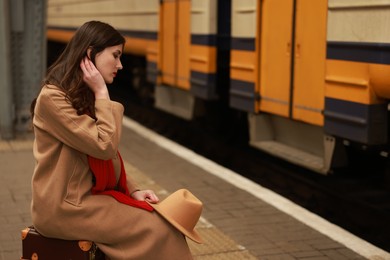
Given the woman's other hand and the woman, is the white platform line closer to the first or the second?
the woman's other hand

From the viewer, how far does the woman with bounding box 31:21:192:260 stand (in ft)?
9.55

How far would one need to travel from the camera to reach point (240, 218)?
5262mm

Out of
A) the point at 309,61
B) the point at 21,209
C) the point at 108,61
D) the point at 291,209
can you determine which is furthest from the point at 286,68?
the point at 108,61

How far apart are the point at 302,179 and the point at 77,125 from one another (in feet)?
13.6

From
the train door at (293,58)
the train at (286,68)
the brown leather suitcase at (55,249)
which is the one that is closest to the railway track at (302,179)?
the train at (286,68)

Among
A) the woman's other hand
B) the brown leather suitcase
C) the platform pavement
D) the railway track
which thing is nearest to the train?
the railway track

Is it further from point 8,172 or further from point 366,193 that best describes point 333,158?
point 8,172

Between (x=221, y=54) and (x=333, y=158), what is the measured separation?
322 cm

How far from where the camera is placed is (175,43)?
380 inches

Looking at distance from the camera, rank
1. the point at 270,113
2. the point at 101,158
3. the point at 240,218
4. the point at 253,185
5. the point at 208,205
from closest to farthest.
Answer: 1. the point at 101,158
2. the point at 240,218
3. the point at 208,205
4. the point at 253,185
5. the point at 270,113

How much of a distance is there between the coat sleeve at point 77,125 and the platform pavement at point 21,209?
155cm

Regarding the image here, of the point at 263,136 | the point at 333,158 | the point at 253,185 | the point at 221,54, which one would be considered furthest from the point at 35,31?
the point at 333,158

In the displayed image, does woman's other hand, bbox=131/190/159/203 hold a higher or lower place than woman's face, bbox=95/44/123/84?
lower

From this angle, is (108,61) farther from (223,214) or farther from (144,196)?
(223,214)
